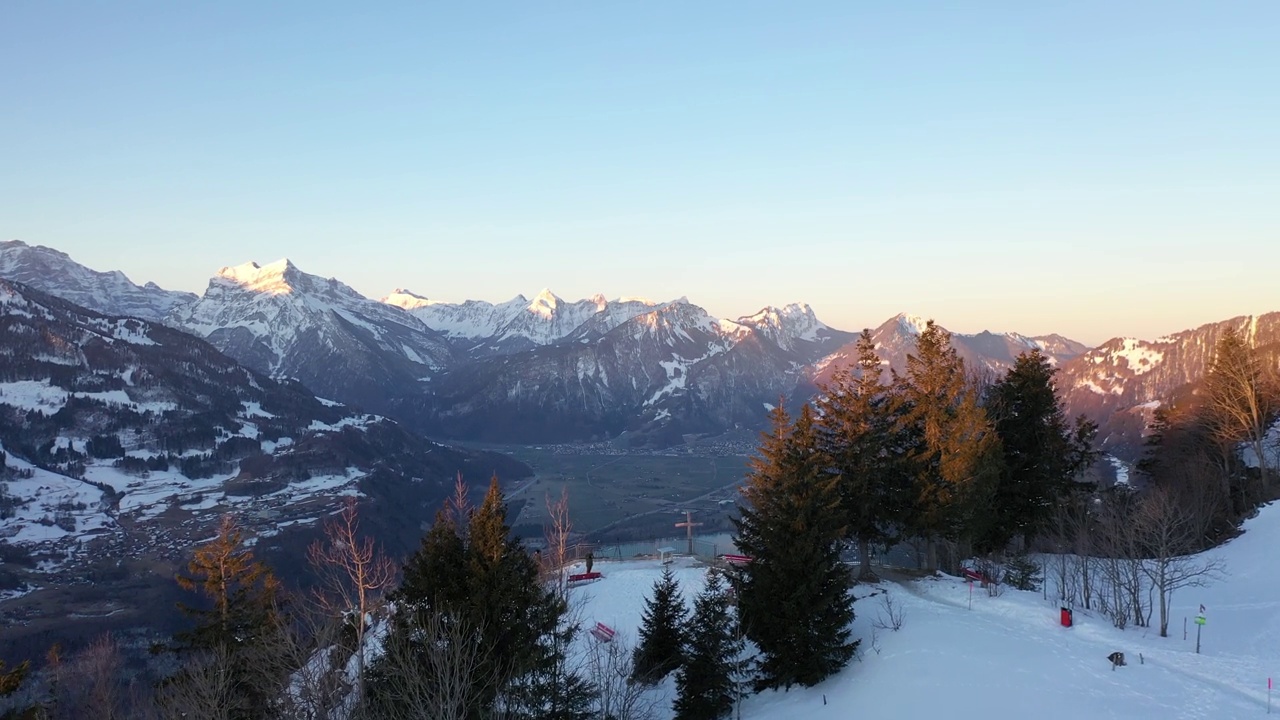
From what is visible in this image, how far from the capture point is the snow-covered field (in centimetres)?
2117

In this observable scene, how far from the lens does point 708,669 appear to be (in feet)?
83.0

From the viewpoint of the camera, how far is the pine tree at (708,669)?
992 inches

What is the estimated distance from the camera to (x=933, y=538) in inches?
1442

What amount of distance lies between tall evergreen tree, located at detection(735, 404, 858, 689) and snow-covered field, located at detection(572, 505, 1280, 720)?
133cm

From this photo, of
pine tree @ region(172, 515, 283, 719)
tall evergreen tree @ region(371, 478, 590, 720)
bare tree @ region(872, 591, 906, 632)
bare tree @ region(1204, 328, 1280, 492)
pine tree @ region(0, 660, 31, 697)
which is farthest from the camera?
bare tree @ region(1204, 328, 1280, 492)

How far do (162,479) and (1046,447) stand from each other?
19366 cm

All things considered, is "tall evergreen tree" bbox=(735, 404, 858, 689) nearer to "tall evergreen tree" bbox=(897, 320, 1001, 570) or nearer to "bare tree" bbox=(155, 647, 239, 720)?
"tall evergreen tree" bbox=(897, 320, 1001, 570)

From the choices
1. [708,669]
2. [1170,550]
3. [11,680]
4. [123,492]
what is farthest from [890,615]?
[123,492]

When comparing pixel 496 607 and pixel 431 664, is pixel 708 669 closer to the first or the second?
pixel 496 607

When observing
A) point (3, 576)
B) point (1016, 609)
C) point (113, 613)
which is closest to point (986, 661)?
point (1016, 609)

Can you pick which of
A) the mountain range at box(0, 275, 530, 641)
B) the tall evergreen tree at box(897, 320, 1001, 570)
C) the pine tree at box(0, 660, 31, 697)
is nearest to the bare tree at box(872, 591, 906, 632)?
the tall evergreen tree at box(897, 320, 1001, 570)

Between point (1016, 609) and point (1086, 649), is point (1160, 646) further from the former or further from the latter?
point (1016, 609)

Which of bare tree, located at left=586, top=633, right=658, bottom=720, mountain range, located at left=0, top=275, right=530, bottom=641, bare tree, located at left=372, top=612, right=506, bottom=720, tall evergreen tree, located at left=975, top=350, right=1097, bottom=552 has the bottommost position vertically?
mountain range, located at left=0, top=275, right=530, bottom=641

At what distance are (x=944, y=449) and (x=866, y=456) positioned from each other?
4332mm
